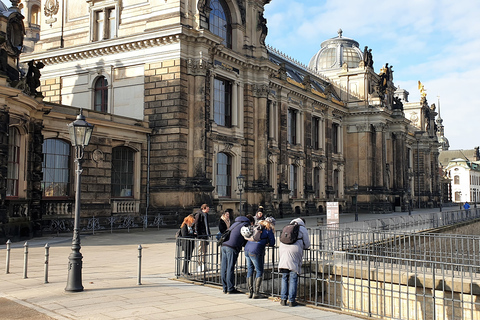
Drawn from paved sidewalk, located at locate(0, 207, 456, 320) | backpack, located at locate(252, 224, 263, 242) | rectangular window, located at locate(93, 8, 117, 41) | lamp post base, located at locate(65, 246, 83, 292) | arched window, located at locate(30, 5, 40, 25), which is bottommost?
paved sidewalk, located at locate(0, 207, 456, 320)

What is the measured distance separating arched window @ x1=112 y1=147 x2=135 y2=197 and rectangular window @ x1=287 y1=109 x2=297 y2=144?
758 inches

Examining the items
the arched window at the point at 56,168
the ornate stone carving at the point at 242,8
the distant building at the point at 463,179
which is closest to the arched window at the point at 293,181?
the ornate stone carving at the point at 242,8

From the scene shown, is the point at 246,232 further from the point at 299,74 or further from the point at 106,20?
the point at 299,74

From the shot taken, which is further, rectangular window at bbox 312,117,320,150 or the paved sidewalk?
rectangular window at bbox 312,117,320,150

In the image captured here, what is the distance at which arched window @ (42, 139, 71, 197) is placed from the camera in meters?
25.0

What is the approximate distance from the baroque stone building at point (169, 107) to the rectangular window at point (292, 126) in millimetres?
132

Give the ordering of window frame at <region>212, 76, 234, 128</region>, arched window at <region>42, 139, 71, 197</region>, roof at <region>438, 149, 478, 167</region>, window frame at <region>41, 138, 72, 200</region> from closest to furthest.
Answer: window frame at <region>41, 138, 72, 200</region>, arched window at <region>42, 139, 71, 197</region>, window frame at <region>212, 76, 234, 128</region>, roof at <region>438, 149, 478, 167</region>

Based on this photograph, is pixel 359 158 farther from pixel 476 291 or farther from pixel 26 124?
pixel 476 291

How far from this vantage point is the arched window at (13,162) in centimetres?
2052

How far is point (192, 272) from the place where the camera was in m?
12.7

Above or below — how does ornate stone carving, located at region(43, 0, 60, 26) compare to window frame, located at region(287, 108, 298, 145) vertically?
above

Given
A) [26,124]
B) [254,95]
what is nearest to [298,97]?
[254,95]

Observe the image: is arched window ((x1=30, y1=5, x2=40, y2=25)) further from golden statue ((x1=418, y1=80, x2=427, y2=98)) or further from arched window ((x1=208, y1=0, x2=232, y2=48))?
golden statue ((x1=418, y1=80, x2=427, y2=98))

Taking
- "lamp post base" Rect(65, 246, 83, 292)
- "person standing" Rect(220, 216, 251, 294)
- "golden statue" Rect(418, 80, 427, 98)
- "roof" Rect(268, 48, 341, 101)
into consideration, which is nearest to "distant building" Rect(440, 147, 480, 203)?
"golden statue" Rect(418, 80, 427, 98)
